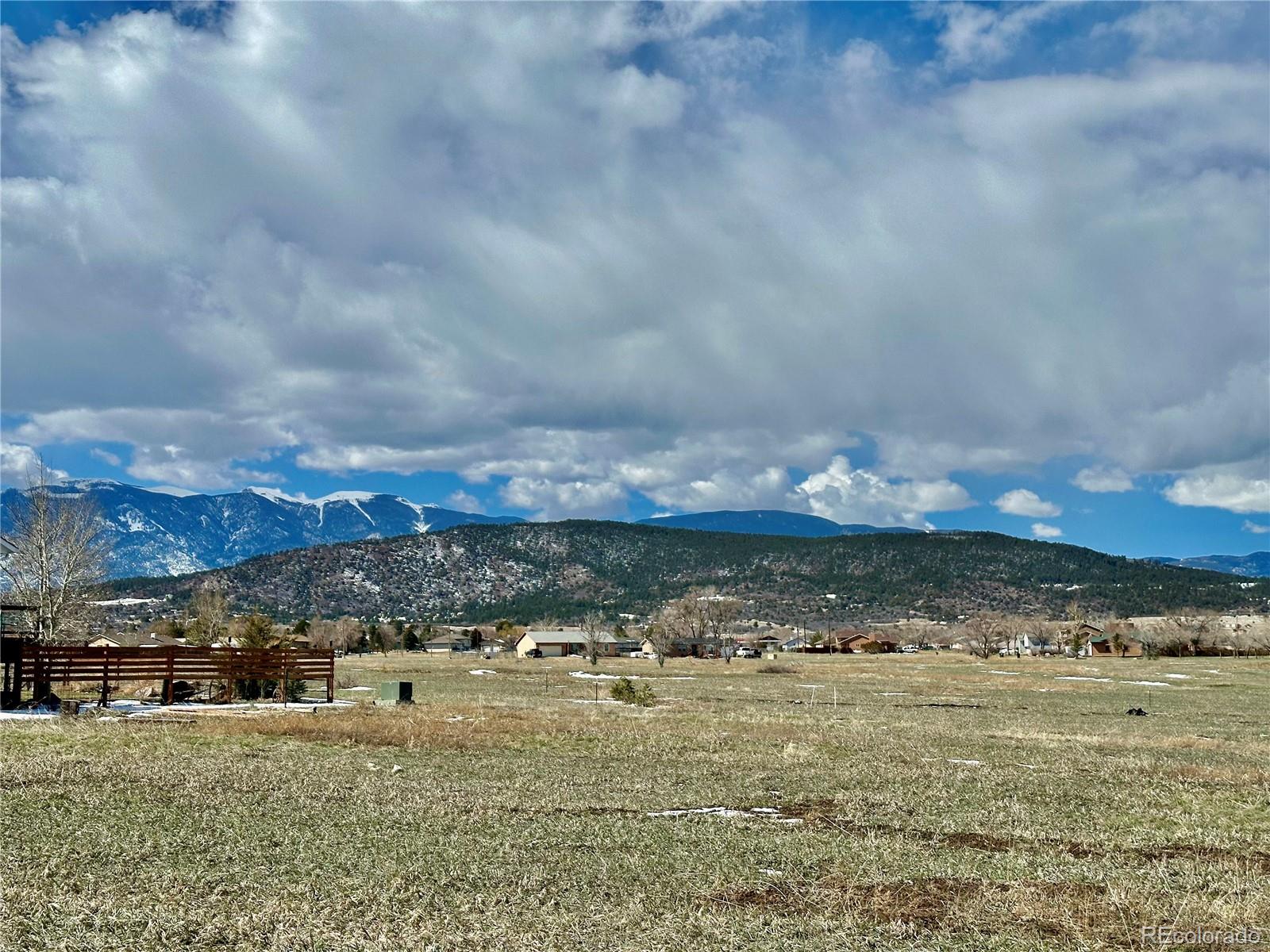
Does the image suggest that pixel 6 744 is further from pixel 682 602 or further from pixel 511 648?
pixel 511 648

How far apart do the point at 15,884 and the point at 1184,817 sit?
54.0 ft

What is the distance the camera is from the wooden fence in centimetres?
2916

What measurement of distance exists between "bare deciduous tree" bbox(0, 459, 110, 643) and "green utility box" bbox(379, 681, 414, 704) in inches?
907

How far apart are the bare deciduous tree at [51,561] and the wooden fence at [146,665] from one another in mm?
20403

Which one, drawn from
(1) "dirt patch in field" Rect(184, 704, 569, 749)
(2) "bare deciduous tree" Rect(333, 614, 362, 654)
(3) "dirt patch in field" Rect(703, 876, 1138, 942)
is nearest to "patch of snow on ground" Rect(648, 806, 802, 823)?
(3) "dirt patch in field" Rect(703, 876, 1138, 942)

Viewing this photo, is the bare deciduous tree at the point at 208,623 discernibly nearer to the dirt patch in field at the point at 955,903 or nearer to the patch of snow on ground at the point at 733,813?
the patch of snow on ground at the point at 733,813

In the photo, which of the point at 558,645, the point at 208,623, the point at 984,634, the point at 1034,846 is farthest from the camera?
the point at 558,645

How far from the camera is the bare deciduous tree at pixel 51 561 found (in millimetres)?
50562

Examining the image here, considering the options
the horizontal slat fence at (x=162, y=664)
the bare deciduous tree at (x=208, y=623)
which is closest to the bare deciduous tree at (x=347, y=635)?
the bare deciduous tree at (x=208, y=623)

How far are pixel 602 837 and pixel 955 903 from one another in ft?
15.8

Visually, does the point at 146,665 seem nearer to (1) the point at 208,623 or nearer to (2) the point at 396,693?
(2) the point at 396,693

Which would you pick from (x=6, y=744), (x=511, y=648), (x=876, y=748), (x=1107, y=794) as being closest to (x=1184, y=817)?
(x=1107, y=794)

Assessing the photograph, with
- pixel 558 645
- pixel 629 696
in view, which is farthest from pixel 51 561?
pixel 558 645

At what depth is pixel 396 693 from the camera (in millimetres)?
34688
